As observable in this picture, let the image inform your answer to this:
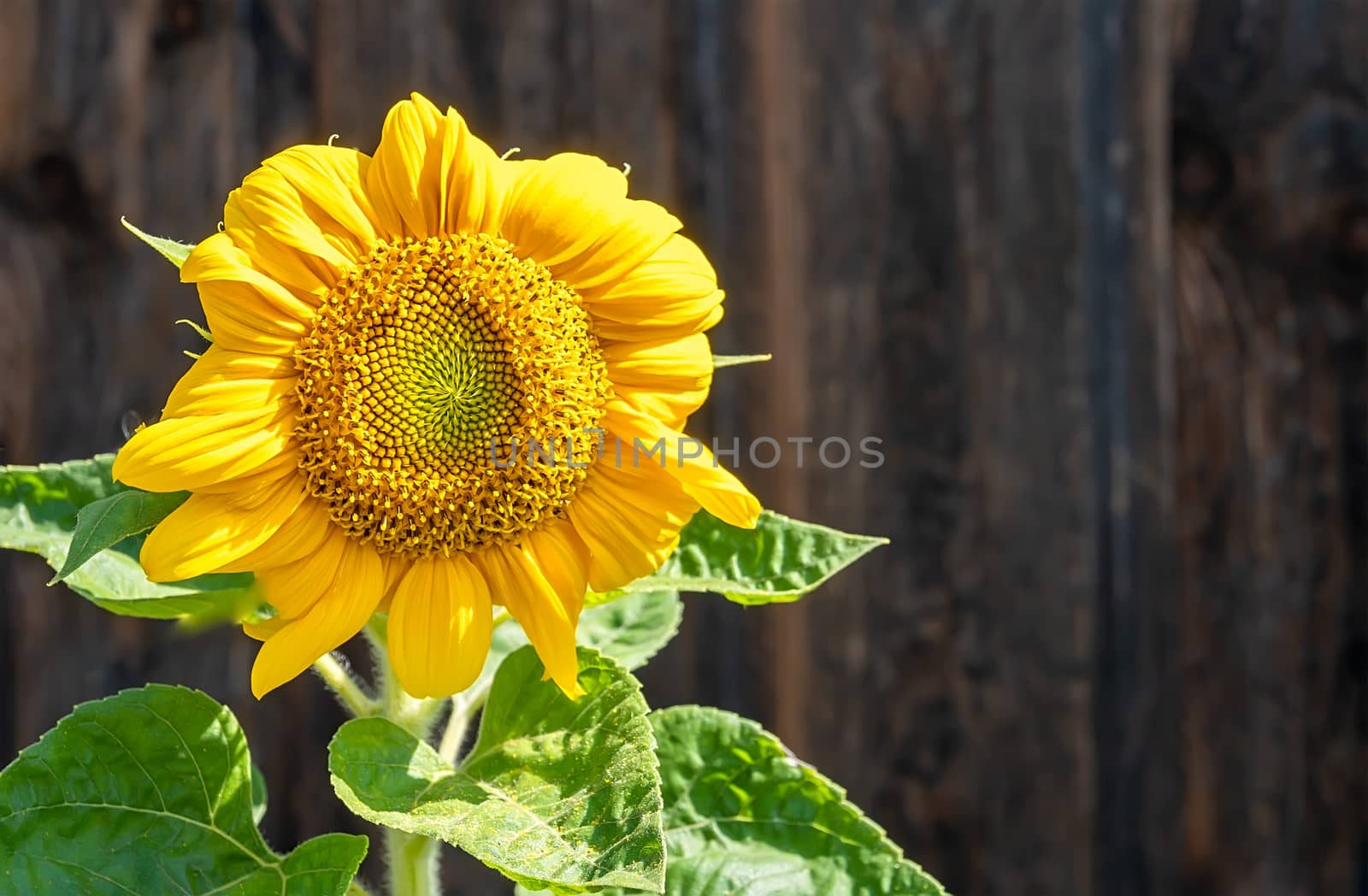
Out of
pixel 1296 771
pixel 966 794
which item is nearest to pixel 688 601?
pixel 966 794

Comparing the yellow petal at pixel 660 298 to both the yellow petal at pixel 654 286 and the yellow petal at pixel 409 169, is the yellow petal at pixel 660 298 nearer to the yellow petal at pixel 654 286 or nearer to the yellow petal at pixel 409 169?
the yellow petal at pixel 654 286

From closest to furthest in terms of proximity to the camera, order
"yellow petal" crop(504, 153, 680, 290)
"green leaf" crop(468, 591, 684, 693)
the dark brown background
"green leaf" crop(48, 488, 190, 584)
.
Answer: "green leaf" crop(48, 488, 190, 584)
"yellow petal" crop(504, 153, 680, 290)
"green leaf" crop(468, 591, 684, 693)
the dark brown background

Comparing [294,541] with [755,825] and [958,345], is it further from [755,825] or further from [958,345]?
[958,345]

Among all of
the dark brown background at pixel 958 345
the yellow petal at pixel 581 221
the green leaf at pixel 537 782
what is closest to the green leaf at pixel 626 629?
the green leaf at pixel 537 782

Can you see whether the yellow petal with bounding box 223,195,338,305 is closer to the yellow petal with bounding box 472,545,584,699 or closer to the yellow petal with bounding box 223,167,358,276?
the yellow petal with bounding box 223,167,358,276

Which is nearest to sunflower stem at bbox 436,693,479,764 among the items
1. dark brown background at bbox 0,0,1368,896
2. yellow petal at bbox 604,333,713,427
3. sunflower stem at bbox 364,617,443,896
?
sunflower stem at bbox 364,617,443,896

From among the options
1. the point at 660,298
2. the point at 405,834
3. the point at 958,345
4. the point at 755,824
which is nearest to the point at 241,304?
the point at 660,298
